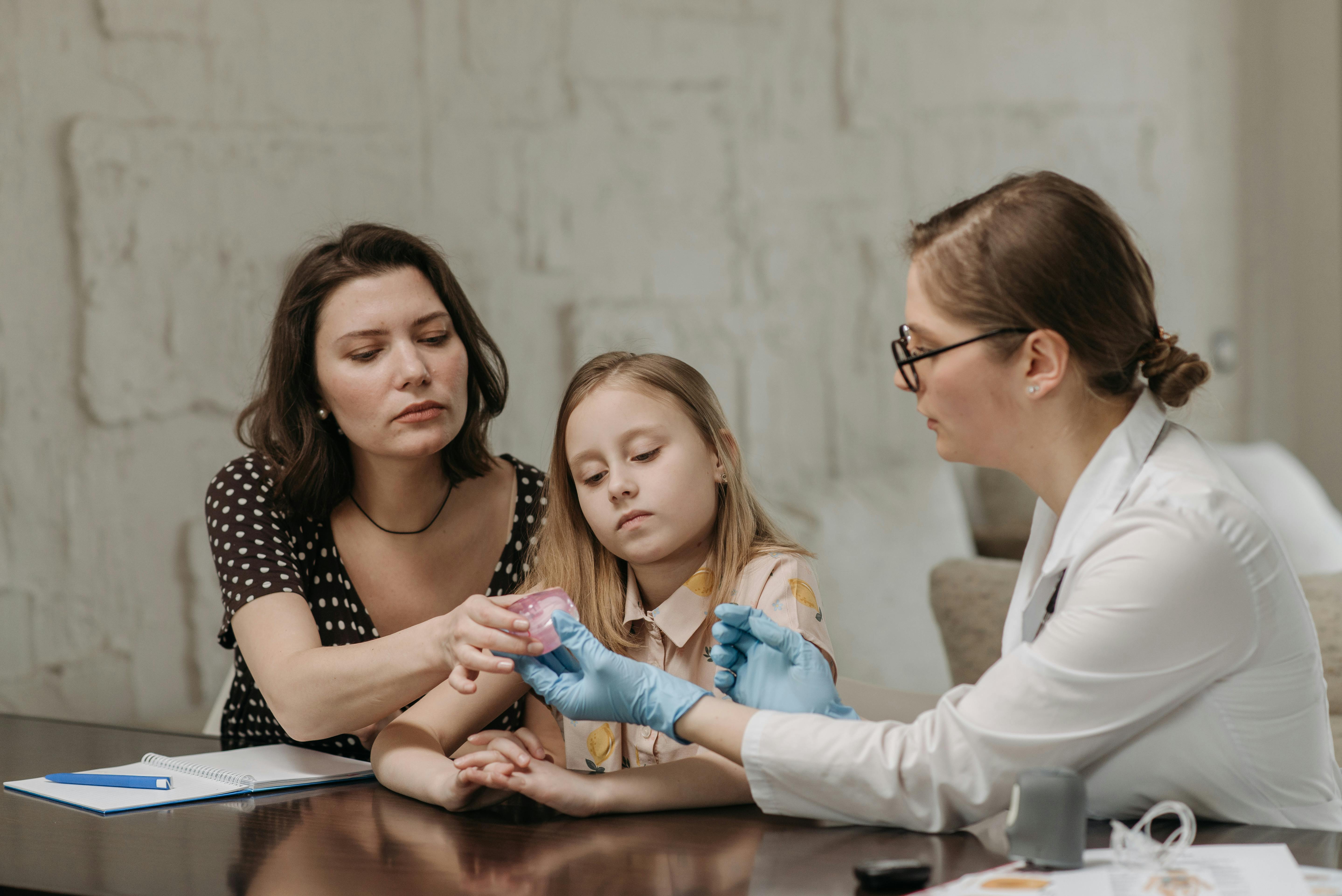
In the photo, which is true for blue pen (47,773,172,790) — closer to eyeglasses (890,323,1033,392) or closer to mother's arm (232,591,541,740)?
mother's arm (232,591,541,740)

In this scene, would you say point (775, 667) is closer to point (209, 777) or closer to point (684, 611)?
point (684, 611)

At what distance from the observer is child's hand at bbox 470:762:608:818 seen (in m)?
1.15

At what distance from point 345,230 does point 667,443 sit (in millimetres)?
607

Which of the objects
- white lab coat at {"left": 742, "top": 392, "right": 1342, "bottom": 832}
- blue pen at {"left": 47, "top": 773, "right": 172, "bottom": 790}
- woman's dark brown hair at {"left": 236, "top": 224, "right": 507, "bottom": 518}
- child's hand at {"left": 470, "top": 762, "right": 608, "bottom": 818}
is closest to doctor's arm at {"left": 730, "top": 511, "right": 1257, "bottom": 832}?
white lab coat at {"left": 742, "top": 392, "right": 1342, "bottom": 832}

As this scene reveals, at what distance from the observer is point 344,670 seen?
1354 mm

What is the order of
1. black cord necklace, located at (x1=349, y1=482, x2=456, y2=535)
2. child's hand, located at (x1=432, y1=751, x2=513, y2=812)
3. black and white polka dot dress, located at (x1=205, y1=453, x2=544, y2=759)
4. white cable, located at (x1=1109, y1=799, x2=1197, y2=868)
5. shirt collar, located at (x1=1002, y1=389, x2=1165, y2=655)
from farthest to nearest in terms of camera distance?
1. black cord necklace, located at (x1=349, y1=482, x2=456, y2=535)
2. black and white polka dot dress, located at (x1=205, y1=453, x2=544, y2=759)
3. child's hand, located at (x1=432, y1=751, x2=513, y2=812)
4. shirt collar, located at (x1=1002, y1=389, x2=1165, y2=655)
5. white cable, located at (x1=1109, y1=799, x2=1197, y2=868)

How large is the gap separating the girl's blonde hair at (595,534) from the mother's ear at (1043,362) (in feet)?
1.36

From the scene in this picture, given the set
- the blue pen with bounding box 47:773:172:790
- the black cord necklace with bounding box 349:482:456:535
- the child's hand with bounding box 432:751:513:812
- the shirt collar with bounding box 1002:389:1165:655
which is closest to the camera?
the shirt collar with bounding box 1002:389:1165:655

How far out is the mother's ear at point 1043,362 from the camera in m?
1.06

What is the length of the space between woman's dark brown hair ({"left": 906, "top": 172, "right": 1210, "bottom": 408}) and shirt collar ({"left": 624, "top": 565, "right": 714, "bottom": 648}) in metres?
0.45

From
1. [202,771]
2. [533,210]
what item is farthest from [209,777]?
[533,210]

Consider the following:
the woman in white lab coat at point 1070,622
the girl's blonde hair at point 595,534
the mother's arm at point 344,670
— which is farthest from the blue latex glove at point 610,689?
the girl's blonde hair at point 595,534

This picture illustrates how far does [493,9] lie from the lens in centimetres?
251

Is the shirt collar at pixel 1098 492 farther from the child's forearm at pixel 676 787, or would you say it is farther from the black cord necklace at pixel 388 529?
the black cord necklace at pixel 388 529
